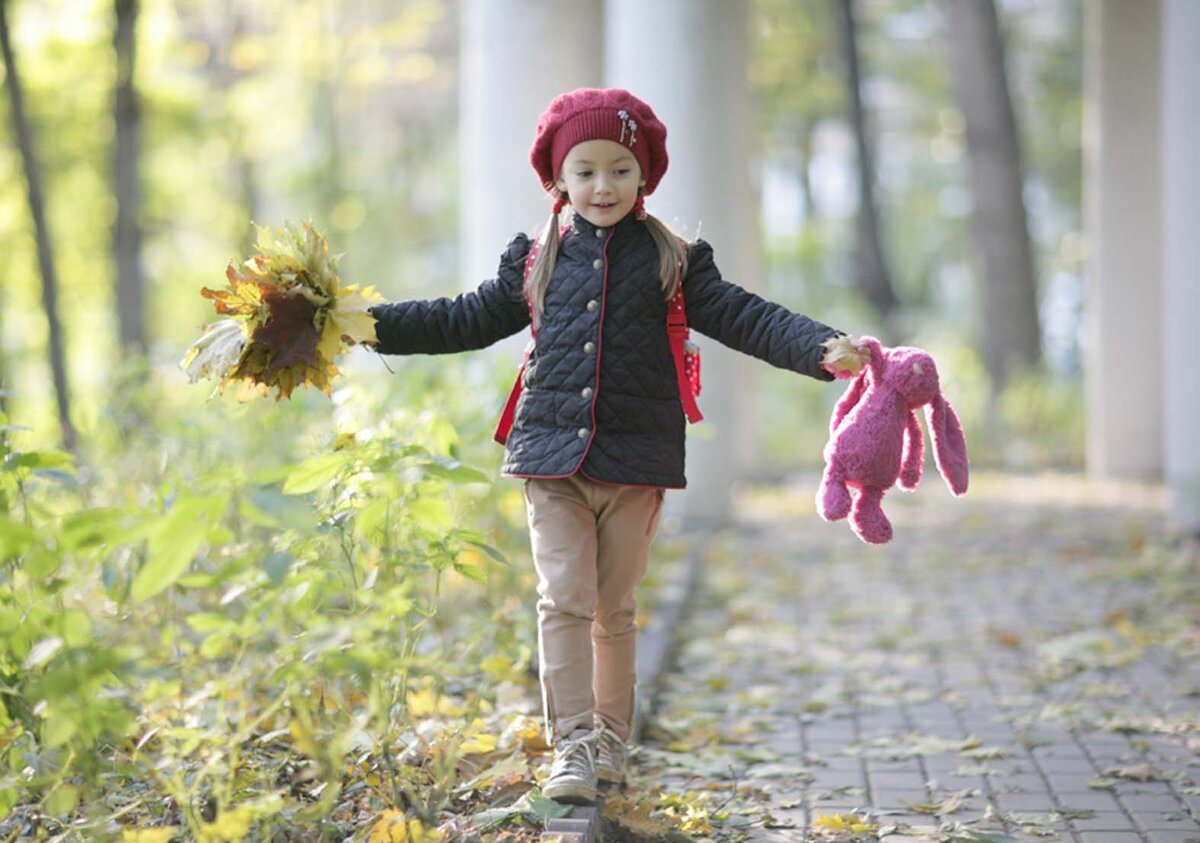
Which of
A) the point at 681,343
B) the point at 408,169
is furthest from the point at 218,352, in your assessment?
the point at 408,169

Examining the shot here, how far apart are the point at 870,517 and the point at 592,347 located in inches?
30.9

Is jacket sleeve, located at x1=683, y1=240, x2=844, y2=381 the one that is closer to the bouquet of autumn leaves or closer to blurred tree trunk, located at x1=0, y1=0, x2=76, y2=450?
the bouquet of autumn leaves

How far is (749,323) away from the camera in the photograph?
12.2 ft

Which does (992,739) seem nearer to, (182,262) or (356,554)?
(356,554)

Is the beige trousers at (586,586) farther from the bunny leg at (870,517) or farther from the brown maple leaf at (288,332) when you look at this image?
the brown maple leaf at (288,332)

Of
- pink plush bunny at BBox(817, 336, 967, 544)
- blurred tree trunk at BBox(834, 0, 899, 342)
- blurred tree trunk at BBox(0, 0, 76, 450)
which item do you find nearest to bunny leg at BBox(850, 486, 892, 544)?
pink plush bunny at BBox(817, 336, 967, 544)

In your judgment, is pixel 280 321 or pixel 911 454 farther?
pixel 911 454

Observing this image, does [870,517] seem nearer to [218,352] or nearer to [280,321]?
[280,321]

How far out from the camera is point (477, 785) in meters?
3.51

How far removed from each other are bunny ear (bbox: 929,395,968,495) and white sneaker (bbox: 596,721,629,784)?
3.43 feet

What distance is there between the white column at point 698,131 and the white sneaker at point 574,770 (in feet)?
18.0

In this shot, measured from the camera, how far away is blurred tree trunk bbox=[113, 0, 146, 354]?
1002 cm

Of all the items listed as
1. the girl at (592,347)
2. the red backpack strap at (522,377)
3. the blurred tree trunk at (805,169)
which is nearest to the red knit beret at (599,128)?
the girl at (592,347)

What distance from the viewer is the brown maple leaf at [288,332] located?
3.47 metres
